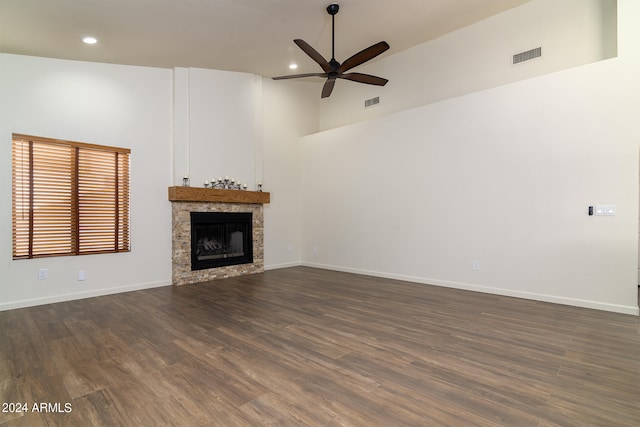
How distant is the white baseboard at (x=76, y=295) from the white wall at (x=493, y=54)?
4944 mm

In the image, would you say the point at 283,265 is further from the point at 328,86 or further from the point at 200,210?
the point at 328,86

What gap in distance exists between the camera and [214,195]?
562cm

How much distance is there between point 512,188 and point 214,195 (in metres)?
4.54

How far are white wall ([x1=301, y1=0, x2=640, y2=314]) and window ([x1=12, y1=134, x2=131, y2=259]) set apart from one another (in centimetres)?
386

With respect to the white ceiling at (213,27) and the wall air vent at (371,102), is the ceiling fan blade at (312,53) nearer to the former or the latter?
the white ceiling at (213,27)


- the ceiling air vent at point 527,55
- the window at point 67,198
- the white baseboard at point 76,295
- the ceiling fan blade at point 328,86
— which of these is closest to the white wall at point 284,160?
the ceiling fan blade at point 328,86

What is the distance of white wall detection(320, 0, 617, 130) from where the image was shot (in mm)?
4105

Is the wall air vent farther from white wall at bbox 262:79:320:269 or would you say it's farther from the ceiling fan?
the ceiling fan

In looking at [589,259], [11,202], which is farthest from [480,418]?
[11,202]

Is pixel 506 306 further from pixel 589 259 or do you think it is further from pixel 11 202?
pixel 11 202

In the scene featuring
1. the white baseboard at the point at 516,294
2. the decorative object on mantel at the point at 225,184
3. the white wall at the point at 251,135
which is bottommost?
the white baseboard at the point at 516,294

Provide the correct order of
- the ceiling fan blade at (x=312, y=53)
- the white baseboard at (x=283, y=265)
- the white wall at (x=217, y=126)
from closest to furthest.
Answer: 1. the ceiling fan blade at (x=312, y=53)
2. the white wall at (x=217, y=126)
3. the white baseboard at (x=283, y=265)

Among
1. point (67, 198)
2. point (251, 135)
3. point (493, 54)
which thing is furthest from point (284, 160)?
point (493, 54)

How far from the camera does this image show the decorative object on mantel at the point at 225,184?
226 inches
